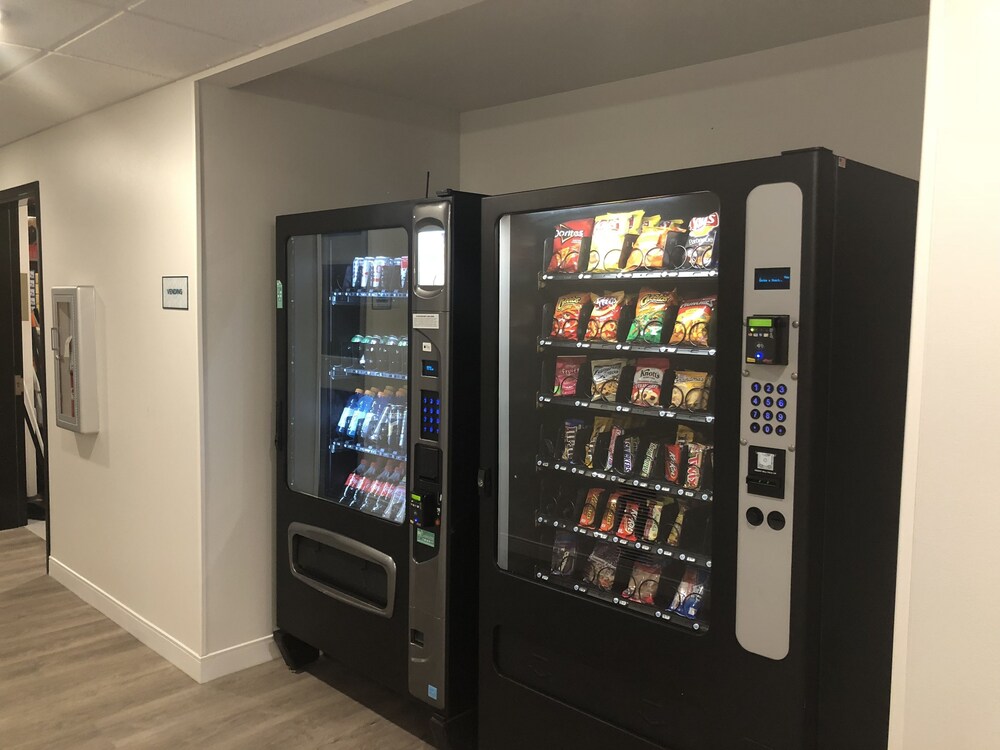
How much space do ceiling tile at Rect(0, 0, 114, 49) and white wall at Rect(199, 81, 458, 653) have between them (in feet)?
1.79

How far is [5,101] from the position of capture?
3.50m

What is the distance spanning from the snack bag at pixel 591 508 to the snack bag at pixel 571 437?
11cm

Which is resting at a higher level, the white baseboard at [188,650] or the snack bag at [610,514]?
the snack bag at [610,514]

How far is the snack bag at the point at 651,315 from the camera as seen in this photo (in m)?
2.12

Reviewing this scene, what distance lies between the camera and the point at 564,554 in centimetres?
241

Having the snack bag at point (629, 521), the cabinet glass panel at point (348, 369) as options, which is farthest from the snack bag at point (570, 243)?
the cabinet glass panel at point (348, 369)

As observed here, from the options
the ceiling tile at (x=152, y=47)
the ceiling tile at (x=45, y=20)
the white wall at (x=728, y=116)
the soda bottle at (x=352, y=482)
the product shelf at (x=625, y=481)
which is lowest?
the soda bottle at (x=352, y=482)

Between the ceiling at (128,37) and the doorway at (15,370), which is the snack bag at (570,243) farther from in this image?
the doorway at (15,370)

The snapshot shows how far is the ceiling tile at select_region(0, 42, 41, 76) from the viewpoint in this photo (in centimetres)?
271

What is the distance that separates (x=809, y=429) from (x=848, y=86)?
1.44 m

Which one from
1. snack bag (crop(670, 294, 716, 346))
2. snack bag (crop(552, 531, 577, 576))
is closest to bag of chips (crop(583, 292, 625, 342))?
snack bag (crop(670, 294, 716, 346))

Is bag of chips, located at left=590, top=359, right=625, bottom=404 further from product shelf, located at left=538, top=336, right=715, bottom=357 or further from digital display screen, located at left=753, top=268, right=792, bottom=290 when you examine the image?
digital display screen, located at left=753, top=268, right=792, bottom=290

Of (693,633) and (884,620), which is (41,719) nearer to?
(693,633)

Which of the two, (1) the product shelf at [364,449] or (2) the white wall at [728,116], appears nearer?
(2) the white wall at [728,116]
